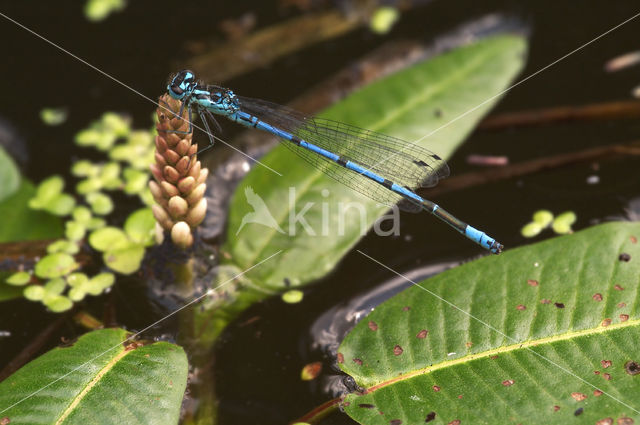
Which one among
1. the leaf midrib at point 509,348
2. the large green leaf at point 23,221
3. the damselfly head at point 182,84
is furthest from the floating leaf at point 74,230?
the leaf midrib at point 509,348

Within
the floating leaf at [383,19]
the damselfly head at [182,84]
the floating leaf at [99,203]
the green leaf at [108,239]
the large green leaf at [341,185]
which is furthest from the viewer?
the floating leaf at [383,19]

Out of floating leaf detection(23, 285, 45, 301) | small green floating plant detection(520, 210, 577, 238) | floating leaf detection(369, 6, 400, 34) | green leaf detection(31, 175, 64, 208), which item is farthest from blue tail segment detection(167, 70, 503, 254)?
floating leaf detection(369, 6, 400, 34)

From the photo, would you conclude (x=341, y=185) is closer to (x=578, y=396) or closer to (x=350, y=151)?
(x=350, y=151)

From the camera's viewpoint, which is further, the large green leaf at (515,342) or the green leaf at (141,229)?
the green leaf at (141,229)

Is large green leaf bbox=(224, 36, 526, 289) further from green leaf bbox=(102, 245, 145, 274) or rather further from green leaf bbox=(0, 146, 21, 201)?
green leaf bbox=(0, 146, 21, 201)

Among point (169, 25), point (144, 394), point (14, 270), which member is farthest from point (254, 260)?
point (169, 25)

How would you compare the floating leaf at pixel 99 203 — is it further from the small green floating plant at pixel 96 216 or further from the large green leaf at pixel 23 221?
the large green leaf at pixel 23 221

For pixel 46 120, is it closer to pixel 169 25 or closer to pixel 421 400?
pixel 169 25

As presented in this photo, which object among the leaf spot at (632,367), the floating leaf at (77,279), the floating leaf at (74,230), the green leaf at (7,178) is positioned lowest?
the leaf spot at (632,367)
